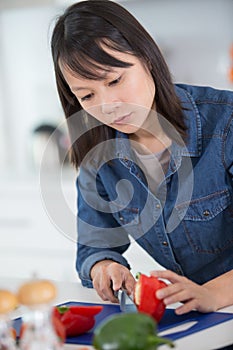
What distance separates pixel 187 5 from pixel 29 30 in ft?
3.09

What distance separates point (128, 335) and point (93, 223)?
85 centimetres

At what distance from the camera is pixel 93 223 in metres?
1.67

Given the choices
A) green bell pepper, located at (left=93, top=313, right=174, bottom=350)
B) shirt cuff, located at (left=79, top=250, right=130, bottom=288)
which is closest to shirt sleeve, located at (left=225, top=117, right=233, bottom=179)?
shirt cuff, located at (left=79, top=250, right=130, bottom=288)

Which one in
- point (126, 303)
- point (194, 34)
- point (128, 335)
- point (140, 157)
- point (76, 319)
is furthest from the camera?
point (194, 34)

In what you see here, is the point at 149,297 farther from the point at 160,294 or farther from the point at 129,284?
the point at 129,284

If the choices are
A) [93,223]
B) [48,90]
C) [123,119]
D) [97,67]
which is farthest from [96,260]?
[48,90]

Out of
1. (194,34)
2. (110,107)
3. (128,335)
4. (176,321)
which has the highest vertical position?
(194,34)

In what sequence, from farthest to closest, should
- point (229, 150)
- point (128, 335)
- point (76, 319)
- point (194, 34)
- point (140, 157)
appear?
point (194, 34) < point (140, 157) < point (229, 150) < point (76, 319) < point (128, 335)

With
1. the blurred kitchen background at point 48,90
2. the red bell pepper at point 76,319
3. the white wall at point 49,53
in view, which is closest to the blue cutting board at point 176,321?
the red bell pepper at point 76,319

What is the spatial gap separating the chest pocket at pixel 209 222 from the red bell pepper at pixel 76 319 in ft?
1.29

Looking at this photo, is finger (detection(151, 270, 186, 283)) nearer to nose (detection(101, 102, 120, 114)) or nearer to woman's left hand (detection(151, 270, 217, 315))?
woman's left hand (detection(151, 270, 217, 315))

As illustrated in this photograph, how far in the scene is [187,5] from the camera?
3301 mm

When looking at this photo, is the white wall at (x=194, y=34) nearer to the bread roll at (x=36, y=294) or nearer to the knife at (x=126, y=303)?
the knife at (x=126, y=303)

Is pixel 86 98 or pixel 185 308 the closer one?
pixel 185 308
